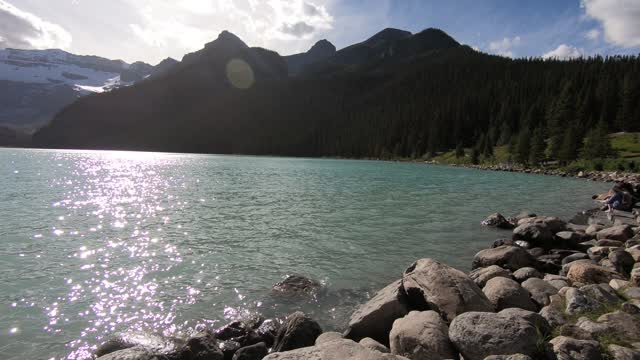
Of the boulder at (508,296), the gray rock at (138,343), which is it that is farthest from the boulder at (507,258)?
the gray rock at (138,343)

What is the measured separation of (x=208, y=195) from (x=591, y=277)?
41697 millimetres

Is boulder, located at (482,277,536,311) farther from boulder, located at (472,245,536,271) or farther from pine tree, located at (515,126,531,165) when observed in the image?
pine tree, located at (515,126,531,165)

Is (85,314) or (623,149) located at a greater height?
(623,149)

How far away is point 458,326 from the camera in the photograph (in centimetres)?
1012

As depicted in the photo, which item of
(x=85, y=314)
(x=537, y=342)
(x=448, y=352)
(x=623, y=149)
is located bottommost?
(x=85, y=314)

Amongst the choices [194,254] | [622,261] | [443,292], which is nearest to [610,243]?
[622,261]

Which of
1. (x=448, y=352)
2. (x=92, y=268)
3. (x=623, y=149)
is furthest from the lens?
(x=623, y=149)

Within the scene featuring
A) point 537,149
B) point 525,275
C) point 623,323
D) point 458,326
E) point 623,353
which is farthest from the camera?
point 537,149

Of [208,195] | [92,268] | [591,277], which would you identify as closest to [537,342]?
[591,277]

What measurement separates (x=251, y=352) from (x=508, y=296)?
27.5 feet

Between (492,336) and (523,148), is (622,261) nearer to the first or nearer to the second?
(492,336)

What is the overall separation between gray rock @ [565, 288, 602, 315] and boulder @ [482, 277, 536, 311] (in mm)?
1166

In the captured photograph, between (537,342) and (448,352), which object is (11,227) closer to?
(448,352)

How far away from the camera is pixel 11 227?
28.0 m
